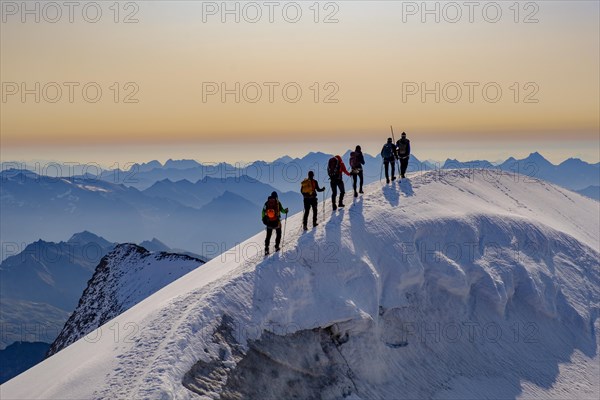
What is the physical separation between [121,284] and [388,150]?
3626cm

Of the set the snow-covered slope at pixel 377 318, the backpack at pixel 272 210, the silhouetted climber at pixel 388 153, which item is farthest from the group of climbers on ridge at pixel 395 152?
the backpack at pixel 272 210

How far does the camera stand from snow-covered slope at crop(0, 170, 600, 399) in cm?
1928

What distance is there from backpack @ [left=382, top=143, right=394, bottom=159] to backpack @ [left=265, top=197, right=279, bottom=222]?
11859 mm

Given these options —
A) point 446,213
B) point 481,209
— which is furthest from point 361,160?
point 481,209

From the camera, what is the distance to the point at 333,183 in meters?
29.1

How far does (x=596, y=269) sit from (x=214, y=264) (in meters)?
24.5

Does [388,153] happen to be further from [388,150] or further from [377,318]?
[377,318]

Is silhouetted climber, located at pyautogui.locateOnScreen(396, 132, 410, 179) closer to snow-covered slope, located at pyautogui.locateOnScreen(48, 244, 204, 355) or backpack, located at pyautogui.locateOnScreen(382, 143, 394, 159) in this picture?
backpack, located at pyautogui.locateOnScreen(382, 143, 394, 159)

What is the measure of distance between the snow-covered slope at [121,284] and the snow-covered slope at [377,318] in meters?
25.4

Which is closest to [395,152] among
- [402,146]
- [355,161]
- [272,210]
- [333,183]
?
[402,146]

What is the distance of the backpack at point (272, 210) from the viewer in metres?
24.1

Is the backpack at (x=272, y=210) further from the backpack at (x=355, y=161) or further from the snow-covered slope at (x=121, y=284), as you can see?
the snow-covered slope at (x=121, y=284)

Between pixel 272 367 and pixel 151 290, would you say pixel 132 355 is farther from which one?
pixel 151 290

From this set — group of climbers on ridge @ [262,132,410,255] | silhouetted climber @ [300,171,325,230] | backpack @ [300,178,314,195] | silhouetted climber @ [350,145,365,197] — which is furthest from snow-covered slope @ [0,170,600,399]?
backpack @ [300,178,314,195]
